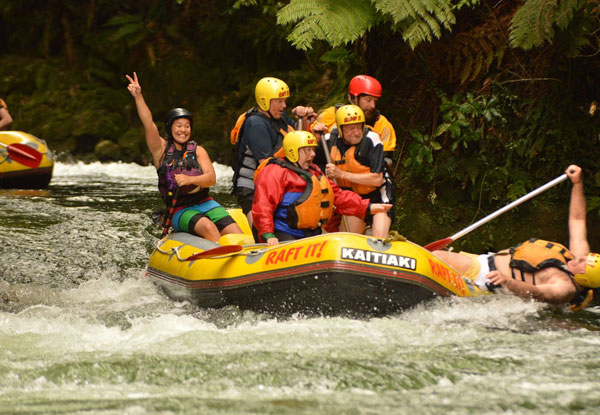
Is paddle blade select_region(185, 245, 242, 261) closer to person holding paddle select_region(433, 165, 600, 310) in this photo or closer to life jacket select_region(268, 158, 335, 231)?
life jacket select_region(268, 158, 335, 231)

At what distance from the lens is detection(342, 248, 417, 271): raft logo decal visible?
16.7 feet

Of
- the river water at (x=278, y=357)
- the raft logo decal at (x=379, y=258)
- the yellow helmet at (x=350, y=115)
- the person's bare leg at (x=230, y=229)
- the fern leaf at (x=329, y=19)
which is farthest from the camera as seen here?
the fern leaf at (x=329, y=19)

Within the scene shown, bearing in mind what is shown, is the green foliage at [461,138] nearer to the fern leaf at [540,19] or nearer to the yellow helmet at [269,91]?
the fern leaf at [540,19]

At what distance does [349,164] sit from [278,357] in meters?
2.13

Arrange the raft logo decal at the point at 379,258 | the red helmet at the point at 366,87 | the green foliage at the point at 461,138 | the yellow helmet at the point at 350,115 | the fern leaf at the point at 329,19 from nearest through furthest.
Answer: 1. the raft logo decal at the point at 379,258
2. the yellow helmet at the point at 350,115
3. the red helmet at the point at 366,87
4. the fern leaf at the point at 329,19
5. the green foliage at the point at 461,138

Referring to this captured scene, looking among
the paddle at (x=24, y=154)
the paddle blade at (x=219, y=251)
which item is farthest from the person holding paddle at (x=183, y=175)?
the paddle at (x=24, y=154)

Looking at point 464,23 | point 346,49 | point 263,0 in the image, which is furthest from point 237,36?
point 464,23

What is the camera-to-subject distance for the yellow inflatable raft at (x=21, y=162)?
11188 mm

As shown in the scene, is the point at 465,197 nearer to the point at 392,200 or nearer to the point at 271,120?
the point at 392,200

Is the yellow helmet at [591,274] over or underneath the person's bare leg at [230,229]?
underneath

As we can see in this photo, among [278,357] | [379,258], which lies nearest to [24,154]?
[379,258]

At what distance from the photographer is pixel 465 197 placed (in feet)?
24.7

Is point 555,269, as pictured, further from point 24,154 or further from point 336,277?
point 24,154

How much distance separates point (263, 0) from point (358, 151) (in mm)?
8289
